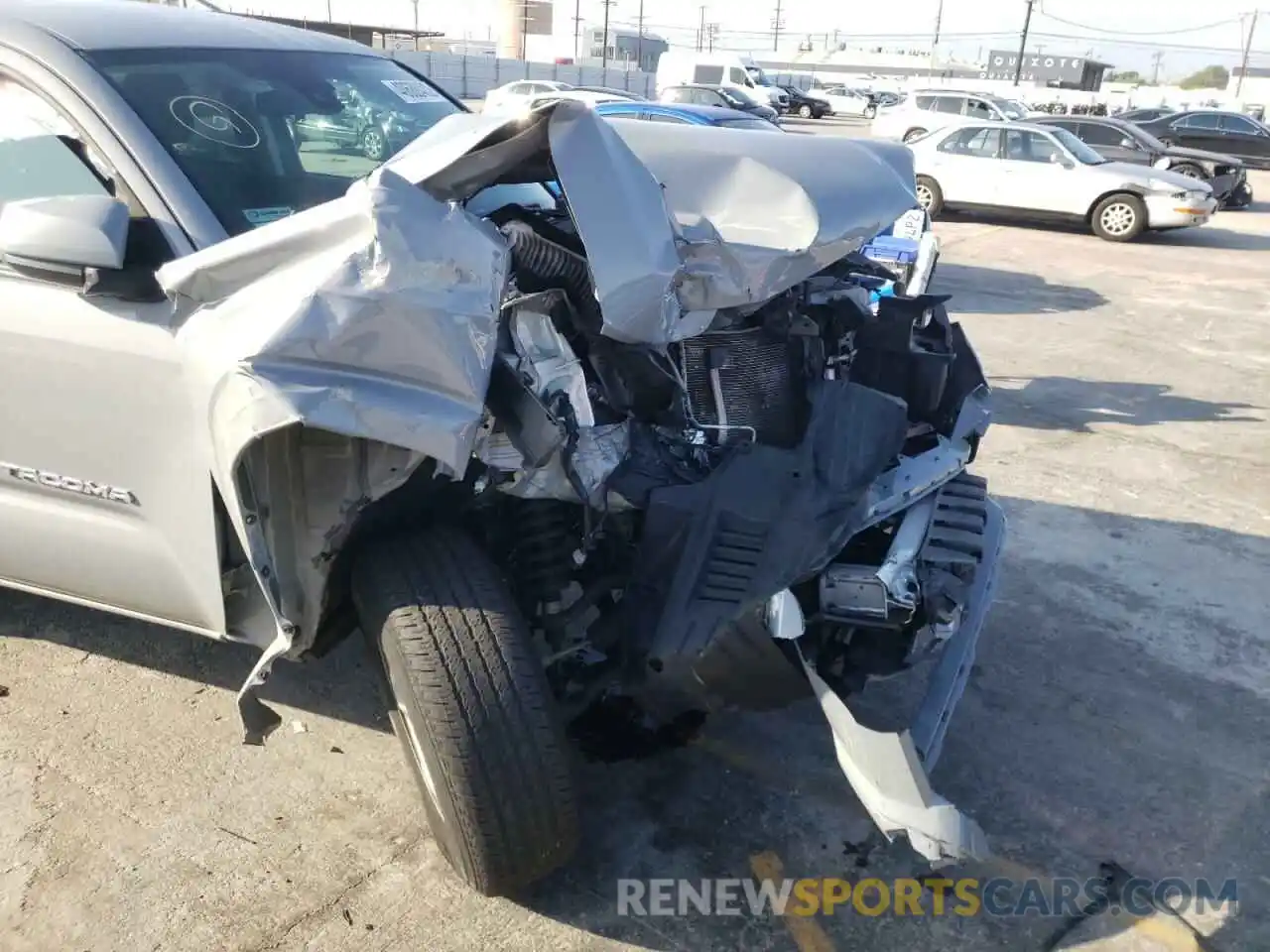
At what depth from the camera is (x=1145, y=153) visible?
1605 centimetres

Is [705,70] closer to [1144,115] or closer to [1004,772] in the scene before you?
[1144,115]

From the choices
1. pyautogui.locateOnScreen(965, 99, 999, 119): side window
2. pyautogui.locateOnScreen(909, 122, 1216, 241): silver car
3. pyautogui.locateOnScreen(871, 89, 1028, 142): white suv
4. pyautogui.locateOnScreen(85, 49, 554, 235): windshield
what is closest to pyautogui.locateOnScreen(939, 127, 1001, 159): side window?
pyautogui.locateOnScreen(909, 122, 1216, 241): silver car

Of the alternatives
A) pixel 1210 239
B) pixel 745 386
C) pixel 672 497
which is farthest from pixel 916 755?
pixel 1210 239

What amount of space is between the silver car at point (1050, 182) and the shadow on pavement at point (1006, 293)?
3.34 m

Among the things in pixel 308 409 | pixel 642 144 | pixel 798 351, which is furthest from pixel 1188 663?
pixel 308 409

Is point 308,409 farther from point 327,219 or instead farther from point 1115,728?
point 1115,728

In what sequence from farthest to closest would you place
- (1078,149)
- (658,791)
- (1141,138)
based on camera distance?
1. (1141,138)
2. (1078,149)
3. (658,791)

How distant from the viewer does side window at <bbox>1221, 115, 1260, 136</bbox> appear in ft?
68.3

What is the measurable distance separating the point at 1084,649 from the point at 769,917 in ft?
6.15

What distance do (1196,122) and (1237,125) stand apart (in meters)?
1.04

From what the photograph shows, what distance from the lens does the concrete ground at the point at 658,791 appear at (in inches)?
97.5

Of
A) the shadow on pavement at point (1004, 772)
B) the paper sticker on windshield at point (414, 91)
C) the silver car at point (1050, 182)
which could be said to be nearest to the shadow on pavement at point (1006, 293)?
the silver car at point (1050, 182)

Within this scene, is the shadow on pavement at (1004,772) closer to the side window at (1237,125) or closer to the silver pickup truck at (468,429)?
the silver pickup truck at (468,429)

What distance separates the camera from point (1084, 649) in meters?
3.73
